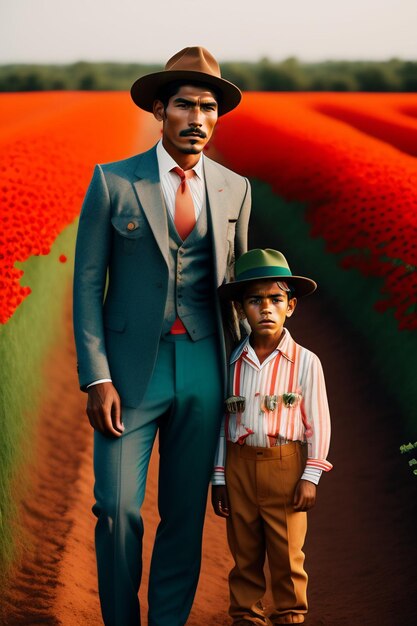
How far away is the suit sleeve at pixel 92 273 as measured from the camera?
3.13 meters

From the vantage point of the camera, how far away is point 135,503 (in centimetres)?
311

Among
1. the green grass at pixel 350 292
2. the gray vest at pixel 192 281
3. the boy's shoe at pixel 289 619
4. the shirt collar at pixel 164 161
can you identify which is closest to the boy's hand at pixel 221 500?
the boy's shoe at pixel 289 619

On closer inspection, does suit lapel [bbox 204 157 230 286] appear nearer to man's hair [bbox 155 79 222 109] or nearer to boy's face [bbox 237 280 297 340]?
boy's face [bbox 237 280 297 340]

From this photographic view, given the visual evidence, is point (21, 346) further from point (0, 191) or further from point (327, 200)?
point (327, 200)

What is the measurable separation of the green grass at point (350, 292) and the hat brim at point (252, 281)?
1713 mm

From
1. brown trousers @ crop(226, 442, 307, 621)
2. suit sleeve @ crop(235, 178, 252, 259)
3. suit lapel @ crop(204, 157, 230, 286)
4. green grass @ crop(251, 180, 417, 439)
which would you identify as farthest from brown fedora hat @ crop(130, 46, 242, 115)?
green grass @ crop(251, 180, 417, 439)

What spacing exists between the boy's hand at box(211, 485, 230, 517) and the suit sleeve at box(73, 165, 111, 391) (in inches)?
25.7

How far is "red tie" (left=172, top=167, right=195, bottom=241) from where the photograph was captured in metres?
3.26

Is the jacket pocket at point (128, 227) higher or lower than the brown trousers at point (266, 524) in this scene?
higher

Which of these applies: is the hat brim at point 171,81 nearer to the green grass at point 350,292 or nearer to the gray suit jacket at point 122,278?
the gray suit jacket at point 122,278

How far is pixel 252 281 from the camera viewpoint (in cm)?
325

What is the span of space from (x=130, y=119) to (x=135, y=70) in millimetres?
1129

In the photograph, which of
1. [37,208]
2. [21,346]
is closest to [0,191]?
[37,208]

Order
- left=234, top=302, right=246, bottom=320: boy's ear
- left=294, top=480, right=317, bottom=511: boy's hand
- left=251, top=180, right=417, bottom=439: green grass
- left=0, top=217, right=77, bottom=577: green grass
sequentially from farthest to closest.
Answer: left=251, top=180, right=417, bottom=439: green grass < left=0, top=217, right=77, bottom=577: green grass < left=234, top=302, right=246, bottom=320: boy's ear < left=294, top=480, right=317, bottom=511: boy's hand
